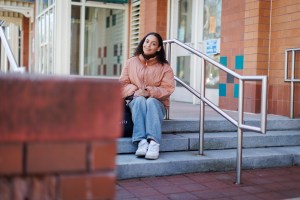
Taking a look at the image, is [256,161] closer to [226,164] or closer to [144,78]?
[226,164]

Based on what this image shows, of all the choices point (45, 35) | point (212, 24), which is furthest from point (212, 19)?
point (45, 35)

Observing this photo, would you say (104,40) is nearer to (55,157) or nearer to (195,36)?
(195,36)

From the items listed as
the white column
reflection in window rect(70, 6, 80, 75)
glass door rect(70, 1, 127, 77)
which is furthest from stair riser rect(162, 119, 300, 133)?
reflection in window rect(70, 6, 80, 75)

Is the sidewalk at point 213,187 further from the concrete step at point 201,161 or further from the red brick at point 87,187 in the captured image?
the red brick at point 87,187

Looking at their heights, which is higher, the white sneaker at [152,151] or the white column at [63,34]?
the white column at [63,34]

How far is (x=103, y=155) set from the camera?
115cm

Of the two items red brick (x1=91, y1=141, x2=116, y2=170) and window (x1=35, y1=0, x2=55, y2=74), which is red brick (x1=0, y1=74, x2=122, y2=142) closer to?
red brick (x1=91, y1=141, x2=116, y2=170)

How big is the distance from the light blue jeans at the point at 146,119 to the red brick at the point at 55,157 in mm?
2576

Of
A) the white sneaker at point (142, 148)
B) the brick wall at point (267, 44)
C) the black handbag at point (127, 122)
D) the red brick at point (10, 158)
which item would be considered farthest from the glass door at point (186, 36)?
the red brick at point (10, 158)

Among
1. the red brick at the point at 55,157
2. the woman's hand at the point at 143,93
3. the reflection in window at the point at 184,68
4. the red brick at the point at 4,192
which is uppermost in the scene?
the reflection in window at the point at 184,68

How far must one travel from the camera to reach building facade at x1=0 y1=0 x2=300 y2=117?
5.38 meters

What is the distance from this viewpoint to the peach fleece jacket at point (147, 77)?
3996 millimetres

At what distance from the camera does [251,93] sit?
18.3ft

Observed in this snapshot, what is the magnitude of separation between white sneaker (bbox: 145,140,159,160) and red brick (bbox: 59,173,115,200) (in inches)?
96.7
